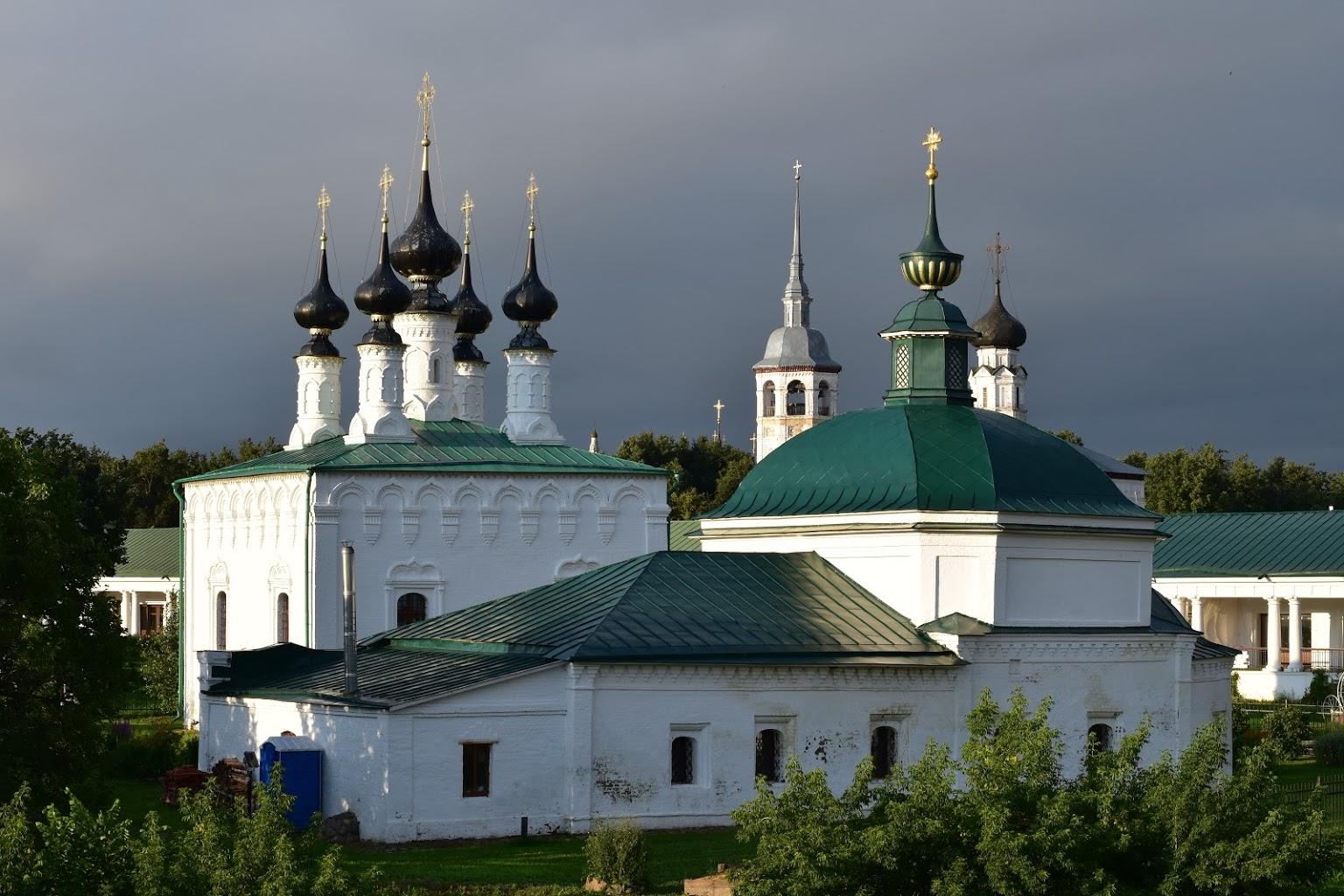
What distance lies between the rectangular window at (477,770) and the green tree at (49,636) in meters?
3.76

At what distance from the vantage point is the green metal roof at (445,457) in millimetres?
38562

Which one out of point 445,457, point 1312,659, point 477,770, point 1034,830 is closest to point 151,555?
point 445,457

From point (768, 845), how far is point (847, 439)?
13140 mm

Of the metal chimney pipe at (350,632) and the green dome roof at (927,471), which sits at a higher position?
the green dome roof at (927,471)

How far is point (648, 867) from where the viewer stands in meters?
22.1

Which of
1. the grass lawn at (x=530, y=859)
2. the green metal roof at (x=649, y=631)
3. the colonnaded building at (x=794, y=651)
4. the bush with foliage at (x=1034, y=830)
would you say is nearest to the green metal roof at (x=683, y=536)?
the colonnaded building at (x=794, y=651)

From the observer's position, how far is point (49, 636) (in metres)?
22.5

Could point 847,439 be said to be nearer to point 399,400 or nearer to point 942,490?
point 942,490

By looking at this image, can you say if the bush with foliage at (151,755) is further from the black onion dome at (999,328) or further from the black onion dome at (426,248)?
the black onion dome at (999,328)

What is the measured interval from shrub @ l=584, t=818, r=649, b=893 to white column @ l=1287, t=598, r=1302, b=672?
2899 cm

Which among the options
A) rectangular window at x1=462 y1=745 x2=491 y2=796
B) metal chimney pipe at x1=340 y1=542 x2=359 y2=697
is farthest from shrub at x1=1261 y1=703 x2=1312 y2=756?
metal chimney pipe at x1=340 y1=542 x2=359 y2=697

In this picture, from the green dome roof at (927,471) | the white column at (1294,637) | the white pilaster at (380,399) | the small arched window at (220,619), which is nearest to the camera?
the green dome roof at (927,471)

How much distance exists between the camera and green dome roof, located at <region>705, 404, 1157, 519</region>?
28.0 metres

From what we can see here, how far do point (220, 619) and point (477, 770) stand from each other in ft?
60.2
